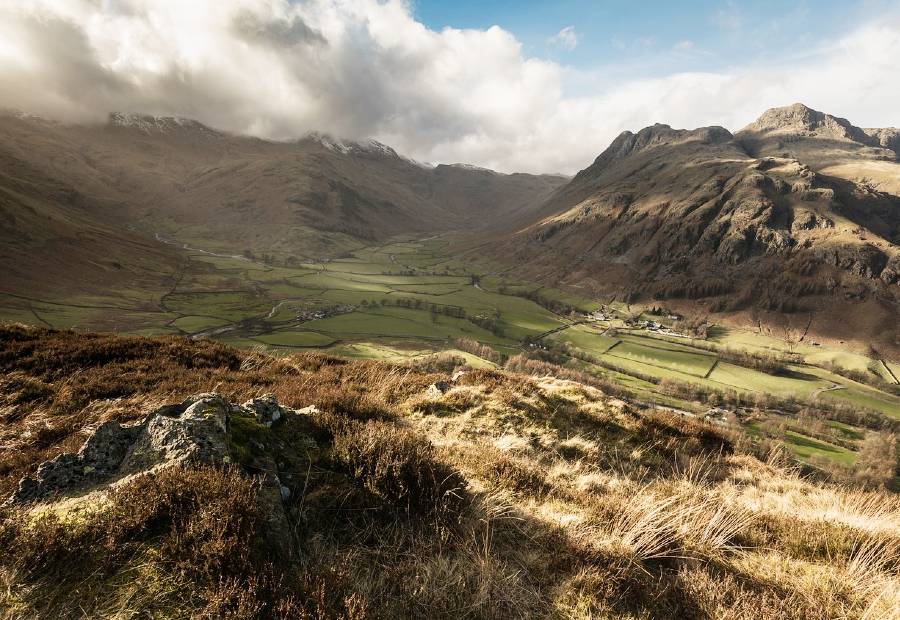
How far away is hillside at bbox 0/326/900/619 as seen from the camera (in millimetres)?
3414

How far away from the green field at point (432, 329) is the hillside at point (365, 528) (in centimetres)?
5763

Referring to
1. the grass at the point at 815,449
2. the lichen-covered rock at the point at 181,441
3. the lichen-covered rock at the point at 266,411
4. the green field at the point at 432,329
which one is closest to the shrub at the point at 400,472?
the lichen-covered rock at the point at 266,411

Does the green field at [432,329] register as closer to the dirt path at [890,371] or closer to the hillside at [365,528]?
the dirt path at [890,371]

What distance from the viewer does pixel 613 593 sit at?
14.3 ft

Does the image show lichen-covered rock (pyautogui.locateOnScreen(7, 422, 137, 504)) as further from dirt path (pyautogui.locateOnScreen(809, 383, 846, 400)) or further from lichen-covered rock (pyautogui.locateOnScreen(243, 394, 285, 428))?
dirt path (pyautogui.locateOnScreen(809, 383, 846, 400))

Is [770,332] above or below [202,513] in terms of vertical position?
below

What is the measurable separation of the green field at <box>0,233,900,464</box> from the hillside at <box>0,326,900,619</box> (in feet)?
189

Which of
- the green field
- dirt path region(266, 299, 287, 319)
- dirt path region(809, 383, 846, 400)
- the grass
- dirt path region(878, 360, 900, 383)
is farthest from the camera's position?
dirt path region(266, 299, 287, 319)

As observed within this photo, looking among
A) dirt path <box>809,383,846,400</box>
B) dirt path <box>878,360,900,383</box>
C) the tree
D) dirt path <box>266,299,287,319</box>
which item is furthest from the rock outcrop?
dirt path <box>878,360,900,383</box>

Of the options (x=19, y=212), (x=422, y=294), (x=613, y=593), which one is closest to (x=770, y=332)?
(x=422, y=294)

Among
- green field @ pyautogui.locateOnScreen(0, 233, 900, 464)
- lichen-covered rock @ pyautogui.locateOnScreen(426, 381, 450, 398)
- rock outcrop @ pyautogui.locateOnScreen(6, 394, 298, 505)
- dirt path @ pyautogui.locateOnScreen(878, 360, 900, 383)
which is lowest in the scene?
dirt path @ pyautogui.locateOnScreen(878, 360, 900, 383)

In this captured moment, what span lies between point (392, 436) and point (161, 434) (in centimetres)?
339

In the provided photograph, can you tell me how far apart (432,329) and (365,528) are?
93740 mm

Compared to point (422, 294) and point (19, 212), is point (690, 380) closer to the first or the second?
point (422, 294)
